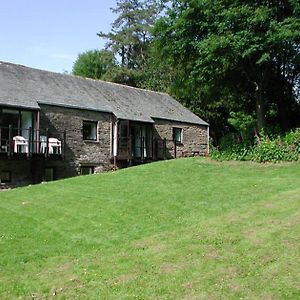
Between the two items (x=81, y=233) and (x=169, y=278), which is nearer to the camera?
(x=169, y=278)

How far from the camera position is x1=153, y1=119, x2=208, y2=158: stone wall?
34062 mm

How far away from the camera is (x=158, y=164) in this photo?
84.7 ft

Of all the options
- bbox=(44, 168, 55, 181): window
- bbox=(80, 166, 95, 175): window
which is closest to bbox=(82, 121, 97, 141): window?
bbox=(80, 166, 95, 175): window

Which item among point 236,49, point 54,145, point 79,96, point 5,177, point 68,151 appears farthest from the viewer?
point 79,96

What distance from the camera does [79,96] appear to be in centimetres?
3042

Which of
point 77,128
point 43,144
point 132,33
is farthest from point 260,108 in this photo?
point 132,33

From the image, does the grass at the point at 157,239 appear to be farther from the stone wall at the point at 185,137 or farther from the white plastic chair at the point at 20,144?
the stone wall at the point at 185,137

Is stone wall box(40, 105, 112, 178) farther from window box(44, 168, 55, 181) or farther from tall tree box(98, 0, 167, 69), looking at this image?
tall tree box(98, 0, 167, 69)

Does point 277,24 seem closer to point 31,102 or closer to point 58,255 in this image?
point 31,102

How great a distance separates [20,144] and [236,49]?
1231 cm

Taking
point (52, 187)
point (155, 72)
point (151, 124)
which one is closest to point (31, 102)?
point (52, 187)

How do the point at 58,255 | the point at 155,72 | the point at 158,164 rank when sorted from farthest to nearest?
the point at 155,72
the point at 158,164
the point at 58,255

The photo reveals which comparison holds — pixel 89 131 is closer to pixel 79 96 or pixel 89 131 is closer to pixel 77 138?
pixel 77 138

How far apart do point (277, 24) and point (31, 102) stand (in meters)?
13.7
